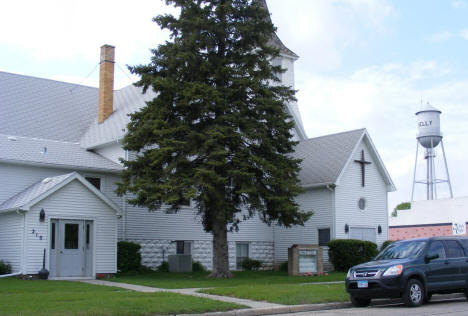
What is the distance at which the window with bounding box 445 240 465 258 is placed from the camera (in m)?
16.7

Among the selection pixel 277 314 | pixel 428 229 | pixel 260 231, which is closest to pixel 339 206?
pixel 260 231

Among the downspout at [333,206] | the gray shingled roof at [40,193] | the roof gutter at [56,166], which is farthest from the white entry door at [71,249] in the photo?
the downspout at [333,206]

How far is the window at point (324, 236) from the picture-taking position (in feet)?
104

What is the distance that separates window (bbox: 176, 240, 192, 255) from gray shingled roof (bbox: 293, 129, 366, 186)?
6.89m

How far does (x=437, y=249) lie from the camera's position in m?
16.5

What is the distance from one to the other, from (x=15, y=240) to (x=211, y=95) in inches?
373

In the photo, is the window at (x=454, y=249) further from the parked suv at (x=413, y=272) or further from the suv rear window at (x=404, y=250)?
the suv rear window at (x=404, y=250)

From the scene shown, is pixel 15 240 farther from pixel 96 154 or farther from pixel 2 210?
pixel 96 154

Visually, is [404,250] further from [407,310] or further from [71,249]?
[71,249]

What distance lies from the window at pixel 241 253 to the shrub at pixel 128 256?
6925 mm

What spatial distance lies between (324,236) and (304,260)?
5.18 metres

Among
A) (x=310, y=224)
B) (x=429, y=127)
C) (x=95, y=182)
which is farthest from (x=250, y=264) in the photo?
(x=429, y=127)

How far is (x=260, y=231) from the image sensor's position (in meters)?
33.7

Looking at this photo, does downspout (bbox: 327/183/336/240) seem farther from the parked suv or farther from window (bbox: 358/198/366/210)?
the parked suv
